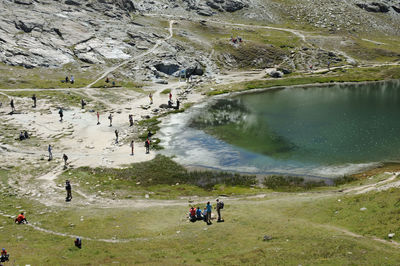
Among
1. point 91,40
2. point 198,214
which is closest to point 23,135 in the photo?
point 198,214

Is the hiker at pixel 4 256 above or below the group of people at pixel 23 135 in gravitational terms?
above

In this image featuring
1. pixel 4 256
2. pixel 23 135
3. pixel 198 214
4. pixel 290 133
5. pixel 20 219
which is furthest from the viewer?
pixel 290 133

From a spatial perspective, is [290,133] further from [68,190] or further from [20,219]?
[20,219]

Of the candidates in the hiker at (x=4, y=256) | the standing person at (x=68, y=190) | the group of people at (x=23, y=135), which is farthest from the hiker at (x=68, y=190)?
the group of people at (x=23, y=135)

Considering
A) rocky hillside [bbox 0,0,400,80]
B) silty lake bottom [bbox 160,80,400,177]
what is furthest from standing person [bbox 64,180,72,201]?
rocky hillside [bbox 0,0,400,80]

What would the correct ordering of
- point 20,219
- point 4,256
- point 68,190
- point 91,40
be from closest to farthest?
point 4,256, point 20,219, point 68,190, point 91,40

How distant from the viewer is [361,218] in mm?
33156

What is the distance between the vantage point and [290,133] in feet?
246

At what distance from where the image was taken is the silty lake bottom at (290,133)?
6059 cm

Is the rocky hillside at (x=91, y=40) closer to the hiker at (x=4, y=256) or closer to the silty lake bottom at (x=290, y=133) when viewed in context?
the silty lake bottom at (x=290, y=133)

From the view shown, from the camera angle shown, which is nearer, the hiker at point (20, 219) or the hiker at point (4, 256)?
the hiker at point (4, 256)

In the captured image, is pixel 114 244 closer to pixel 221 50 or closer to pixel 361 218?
pixel 361 218

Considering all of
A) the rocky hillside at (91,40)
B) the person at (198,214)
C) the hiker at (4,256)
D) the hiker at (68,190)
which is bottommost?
the hiker at (68,190)

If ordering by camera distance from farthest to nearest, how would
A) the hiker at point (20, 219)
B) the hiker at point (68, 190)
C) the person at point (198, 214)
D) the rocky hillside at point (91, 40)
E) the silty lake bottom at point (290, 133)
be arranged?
the rocky hillside at point (91, 40), the silty lake bottom at point (290, 133), the hiker at point (68, 190), the person at point (198, 214), the hiker at point (20, 219)
